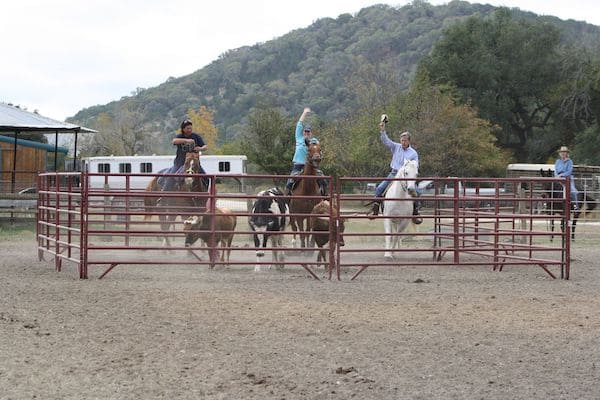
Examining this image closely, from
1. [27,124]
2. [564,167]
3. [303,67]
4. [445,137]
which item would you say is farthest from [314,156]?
[303,67]

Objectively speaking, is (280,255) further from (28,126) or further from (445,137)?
(445,137)

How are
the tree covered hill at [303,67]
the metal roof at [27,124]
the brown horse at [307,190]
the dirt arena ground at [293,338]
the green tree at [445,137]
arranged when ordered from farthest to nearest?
1. the tree covered hill at [303,67]
2. the green tree at [445,137]
3. the metal roof at [27,124]
4. the brown horse at [307,190]
5. the dirt arena ground at [293,338]

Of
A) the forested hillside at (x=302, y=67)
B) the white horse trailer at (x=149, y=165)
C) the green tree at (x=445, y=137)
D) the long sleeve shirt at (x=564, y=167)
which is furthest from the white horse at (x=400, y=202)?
the forested hillside at (x=302, y=67)

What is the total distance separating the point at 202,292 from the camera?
9.60 m

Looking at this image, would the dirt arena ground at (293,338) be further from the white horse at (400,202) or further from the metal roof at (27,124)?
the metal roof at (27,124)

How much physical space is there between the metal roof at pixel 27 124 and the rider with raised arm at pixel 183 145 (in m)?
11.4

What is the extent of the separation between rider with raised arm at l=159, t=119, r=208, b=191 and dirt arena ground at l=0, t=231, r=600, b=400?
91.5 inches

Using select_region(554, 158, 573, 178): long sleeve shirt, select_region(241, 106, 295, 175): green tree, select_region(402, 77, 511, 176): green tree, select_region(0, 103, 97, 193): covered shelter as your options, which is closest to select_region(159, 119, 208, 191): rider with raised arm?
select_region(554, 158, 573, 178): long sleeve shirt

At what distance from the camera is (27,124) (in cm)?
2438

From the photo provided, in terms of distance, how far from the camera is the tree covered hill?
317 ft

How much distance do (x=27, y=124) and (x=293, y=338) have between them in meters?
19.1

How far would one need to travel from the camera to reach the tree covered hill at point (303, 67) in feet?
317

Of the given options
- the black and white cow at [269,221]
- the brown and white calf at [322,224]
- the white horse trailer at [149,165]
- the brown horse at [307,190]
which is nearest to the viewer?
the brown and white calf at [322,224]

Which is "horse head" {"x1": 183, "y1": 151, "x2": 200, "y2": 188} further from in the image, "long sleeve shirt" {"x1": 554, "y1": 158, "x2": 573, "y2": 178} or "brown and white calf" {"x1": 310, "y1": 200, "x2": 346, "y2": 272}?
"long sleeve shirt" {"x1": 554, "y1": 158, "x2": 573, "y2": 178}
